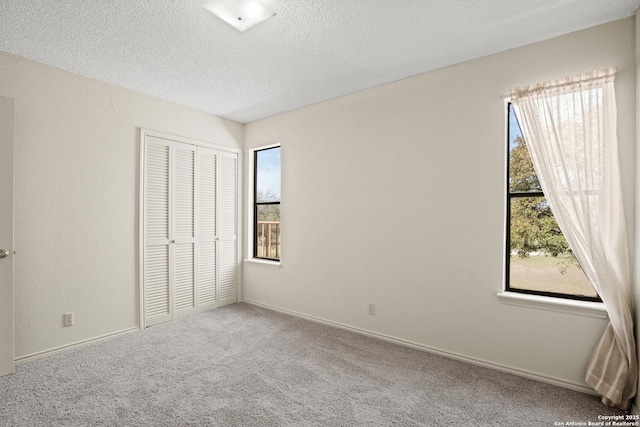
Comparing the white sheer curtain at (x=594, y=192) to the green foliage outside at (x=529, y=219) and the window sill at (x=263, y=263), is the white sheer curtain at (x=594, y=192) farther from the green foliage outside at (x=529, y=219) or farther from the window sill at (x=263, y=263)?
the window sill at (x=263, y=263)

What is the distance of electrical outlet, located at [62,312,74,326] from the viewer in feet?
9.57

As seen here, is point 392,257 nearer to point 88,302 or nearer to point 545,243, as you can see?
point 545,243

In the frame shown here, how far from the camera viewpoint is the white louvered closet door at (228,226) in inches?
170

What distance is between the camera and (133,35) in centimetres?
235

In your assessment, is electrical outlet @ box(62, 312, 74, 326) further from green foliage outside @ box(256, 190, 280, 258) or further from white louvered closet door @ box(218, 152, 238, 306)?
green foliage outside @ box(256, 190, 280, 258)

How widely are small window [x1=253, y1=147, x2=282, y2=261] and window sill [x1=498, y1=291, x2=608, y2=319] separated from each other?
275 centimetres

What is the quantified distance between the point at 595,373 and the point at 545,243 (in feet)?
3.01

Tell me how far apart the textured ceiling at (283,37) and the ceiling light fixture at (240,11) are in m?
0.06

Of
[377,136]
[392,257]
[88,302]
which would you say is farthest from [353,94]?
[88,302]

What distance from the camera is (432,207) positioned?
293 centimetres

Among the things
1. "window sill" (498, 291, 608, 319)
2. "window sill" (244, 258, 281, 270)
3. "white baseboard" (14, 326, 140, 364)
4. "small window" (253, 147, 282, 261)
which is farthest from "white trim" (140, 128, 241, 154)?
"window sill" (498, 291, 608, 319)

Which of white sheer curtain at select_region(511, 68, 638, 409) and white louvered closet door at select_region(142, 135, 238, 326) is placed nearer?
white sheer curtain at select_region(511, 68, 638, 409)

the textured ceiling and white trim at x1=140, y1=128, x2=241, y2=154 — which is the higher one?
the textured ceiling

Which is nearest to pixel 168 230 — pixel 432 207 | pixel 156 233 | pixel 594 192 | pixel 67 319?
pixel 156 233
